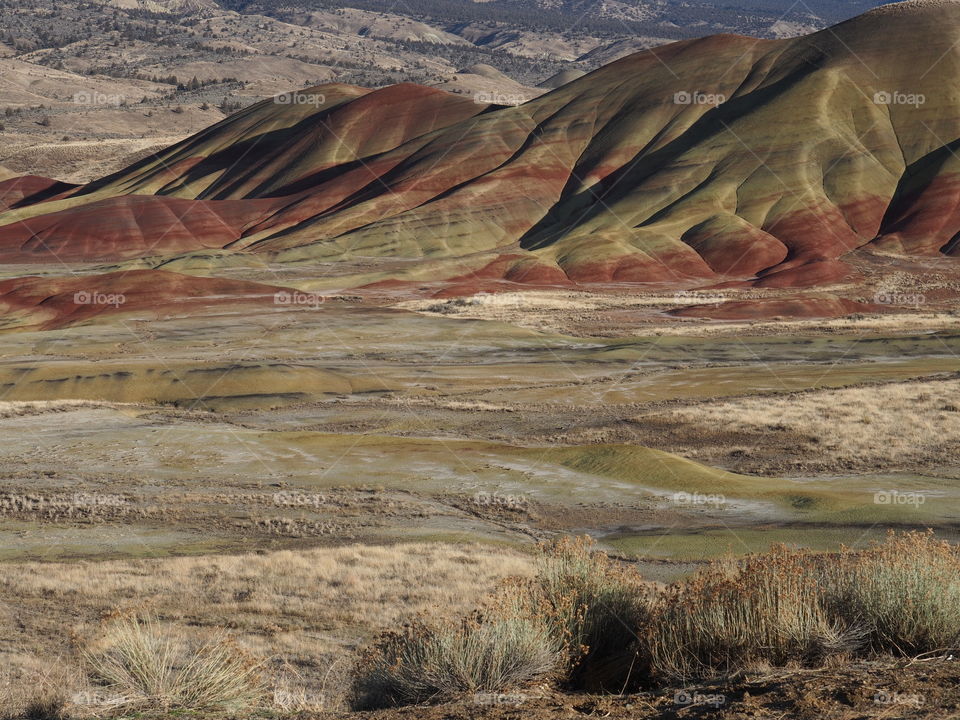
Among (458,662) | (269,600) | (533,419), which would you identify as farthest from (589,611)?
(533,419)

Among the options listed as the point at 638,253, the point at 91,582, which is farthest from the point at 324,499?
the point at 638,253

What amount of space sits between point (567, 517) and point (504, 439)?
12023mm

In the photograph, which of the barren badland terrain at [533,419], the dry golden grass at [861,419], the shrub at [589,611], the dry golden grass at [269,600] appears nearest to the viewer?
the barren badland terrain at [533,419]

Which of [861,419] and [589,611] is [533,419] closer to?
[861,419]

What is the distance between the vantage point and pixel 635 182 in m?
126

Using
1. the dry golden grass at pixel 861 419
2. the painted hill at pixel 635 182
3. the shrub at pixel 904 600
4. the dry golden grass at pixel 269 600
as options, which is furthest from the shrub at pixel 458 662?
the painted hill at pixel 635 182

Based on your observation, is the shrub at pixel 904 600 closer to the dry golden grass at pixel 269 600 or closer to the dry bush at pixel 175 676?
the dry golden grass at pixel 269 600

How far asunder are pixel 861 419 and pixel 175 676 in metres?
32.4

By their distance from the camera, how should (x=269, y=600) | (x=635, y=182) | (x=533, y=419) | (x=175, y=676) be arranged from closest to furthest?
(x=175, y=676), (x=269, y=600), (x=533, y=419), (x=635, y=182)

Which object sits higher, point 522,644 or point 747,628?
point 747,628

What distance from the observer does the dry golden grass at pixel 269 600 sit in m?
12.6

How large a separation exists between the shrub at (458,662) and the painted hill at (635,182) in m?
88.5

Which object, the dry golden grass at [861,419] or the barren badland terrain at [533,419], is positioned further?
the dry golden grass at [861,419]

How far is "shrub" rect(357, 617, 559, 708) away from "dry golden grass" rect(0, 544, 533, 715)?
812 millimetres
